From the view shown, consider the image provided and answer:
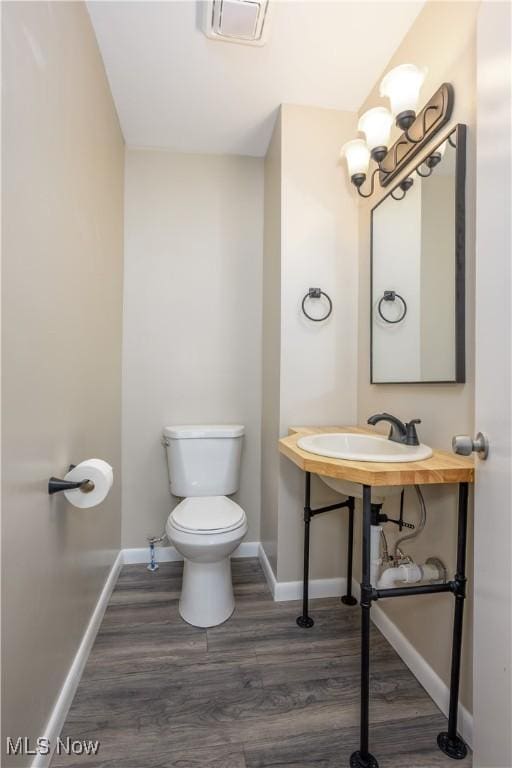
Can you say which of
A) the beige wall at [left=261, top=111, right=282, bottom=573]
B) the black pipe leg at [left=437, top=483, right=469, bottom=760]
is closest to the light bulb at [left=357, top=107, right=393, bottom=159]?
the beige wall at [left=261, top=111, right=282, bottom=573]

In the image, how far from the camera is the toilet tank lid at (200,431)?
1941 millimetres

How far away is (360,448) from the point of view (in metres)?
1.46

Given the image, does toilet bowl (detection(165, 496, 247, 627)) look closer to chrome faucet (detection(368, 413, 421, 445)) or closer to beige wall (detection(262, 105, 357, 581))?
beige wall (detection(262, 105, 357, 581))

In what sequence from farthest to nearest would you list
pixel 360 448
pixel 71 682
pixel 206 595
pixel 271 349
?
1. pixel 271 349
2. pixel 206 595
3. pixel 360 448
4. pixel 71 682

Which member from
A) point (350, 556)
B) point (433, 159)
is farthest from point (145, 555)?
point (433, 159)

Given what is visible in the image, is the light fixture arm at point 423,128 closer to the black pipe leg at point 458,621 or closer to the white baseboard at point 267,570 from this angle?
the black pipe leg at point 458,621

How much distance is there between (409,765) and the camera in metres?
1.03

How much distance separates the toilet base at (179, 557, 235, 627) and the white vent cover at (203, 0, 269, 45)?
2.14 m

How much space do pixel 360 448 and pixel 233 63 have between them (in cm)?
171

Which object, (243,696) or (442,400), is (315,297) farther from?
(243,696)

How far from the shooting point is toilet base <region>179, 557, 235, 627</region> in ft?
5.22

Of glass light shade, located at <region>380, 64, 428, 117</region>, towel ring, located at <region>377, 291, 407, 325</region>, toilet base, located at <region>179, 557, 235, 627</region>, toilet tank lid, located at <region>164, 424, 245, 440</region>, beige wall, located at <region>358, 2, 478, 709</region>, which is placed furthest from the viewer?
toilet tank lid, located at <region>164, 424, 245, 440</region>

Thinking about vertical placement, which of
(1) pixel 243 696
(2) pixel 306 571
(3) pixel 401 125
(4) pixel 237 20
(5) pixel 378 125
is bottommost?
(1) pixel 243 696

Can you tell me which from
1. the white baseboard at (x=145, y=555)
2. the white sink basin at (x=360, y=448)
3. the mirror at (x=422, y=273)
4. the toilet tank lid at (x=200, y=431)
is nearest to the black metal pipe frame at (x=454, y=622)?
the white sink basin at (x=360, y=448)
